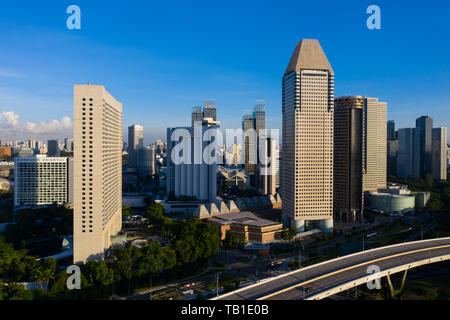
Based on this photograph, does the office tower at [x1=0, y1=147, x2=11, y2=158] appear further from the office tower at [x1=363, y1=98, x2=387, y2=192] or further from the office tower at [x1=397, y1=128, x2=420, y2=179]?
the office tower at [x1=397, y1=128, x2=420, y2=179]

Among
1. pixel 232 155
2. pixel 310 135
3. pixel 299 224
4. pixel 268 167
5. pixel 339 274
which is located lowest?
pixel 299 224

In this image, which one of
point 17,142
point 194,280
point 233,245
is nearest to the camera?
point 194,280

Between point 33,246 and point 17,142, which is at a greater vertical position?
point 17,142

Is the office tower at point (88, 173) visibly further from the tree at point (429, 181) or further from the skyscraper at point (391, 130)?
the skyscraper at point (391, 130)

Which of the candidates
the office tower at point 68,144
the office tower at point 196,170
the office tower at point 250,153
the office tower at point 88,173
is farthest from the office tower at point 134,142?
the office tower at point 88,173

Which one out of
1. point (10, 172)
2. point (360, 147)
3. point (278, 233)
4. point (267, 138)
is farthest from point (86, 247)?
point (10, 172)

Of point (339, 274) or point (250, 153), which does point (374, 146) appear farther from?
point (339, 274)

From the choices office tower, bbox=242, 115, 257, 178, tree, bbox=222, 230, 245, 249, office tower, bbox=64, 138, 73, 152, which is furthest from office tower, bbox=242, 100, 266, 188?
office tower, bbox=64, 138, 73, 152

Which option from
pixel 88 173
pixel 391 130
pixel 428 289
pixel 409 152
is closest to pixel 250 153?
pixel 409 152

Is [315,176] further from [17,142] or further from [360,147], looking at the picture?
[17,142]
